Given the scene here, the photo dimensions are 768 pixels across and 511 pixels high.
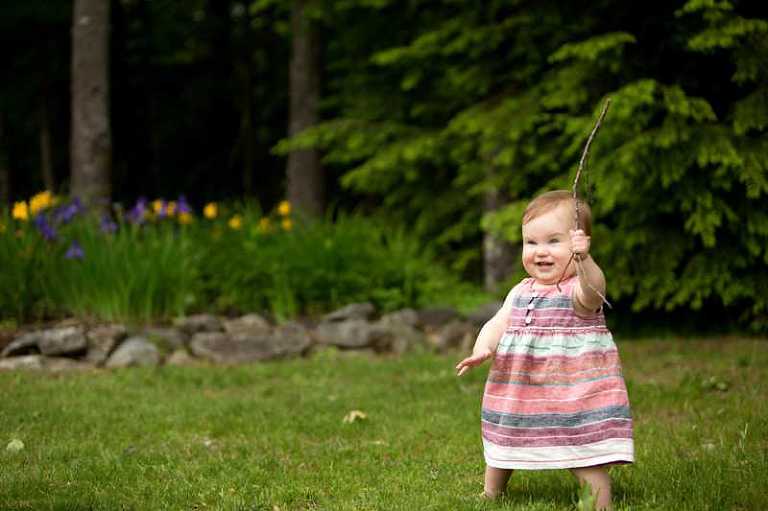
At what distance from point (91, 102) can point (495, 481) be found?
679 centimetres

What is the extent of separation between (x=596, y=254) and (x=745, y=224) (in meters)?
1.17

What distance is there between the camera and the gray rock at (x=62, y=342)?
6738 millimetres

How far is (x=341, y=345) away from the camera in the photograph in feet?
24.6

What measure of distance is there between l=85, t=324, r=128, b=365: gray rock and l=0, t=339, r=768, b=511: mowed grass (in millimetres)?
402

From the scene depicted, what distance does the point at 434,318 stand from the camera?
8109 mm

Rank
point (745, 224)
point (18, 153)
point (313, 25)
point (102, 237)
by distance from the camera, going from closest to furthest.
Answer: point (745, 224) < point (102, 237) < point (313, 25) < point (18, 153)

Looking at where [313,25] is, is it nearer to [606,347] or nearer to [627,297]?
[627,297]

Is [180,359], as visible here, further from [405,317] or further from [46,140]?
[46,140]

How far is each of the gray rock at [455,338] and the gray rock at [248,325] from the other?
4.54ft

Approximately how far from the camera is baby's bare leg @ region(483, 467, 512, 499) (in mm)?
3551

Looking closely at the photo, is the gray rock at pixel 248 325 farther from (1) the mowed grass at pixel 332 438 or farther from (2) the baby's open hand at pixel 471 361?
(2) the baby's open hand at pixel 471 361

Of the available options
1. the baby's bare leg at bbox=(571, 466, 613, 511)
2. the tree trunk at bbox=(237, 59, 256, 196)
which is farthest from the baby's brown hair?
the tree trunk at bbox=(237, 59, 256, 196)

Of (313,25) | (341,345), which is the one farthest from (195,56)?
(341,345)

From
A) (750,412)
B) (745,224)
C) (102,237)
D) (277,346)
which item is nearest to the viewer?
(750,412)
